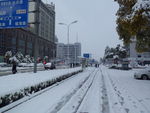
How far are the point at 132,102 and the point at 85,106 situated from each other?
7.66 ft

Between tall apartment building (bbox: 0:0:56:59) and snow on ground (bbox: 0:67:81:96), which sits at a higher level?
tall apartment building (bbox: 0:0:56:59)

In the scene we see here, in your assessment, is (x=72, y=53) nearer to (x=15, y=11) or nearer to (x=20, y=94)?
(x=15, y=11)

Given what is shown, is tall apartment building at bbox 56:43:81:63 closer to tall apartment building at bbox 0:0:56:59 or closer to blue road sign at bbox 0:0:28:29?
tall apartment building at bbox 0:0:56:59

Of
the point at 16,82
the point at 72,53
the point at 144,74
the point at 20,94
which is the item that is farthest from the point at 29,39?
the point at 20,94

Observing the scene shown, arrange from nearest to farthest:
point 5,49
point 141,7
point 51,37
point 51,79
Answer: point 141,7, point 51,79, point 5,49, point 51,37

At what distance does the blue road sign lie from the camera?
1270cm

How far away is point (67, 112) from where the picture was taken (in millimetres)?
6219

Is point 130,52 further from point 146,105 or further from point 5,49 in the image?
point 146,105

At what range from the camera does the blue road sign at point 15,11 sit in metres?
12.7

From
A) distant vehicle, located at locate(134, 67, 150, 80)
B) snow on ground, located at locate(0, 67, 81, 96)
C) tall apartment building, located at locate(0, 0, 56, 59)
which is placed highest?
tall apartment building, located at locate(0, 0, 56, 59)

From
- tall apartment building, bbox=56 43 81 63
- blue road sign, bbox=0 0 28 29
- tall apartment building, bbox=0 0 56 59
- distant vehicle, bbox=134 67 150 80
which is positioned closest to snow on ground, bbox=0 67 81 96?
blue road sign, bbox=0 0 28 29

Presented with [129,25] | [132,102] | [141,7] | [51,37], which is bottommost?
[132,102]

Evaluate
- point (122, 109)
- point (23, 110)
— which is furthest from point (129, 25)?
point (23, 110)

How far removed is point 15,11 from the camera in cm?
1278
